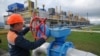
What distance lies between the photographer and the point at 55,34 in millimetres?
2629

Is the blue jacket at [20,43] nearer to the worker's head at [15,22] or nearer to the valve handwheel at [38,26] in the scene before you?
the worker's head at [15,22]

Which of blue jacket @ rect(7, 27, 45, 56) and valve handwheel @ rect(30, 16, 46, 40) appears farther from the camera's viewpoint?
valve handwheel @ rect(30, 16, 46, 40)

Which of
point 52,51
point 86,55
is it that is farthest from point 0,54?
point 86,55

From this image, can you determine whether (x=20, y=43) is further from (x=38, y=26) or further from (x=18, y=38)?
(x=38, y=26)

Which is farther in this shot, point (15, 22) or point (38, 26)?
point (38, 26)

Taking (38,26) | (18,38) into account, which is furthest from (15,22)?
(38,26)

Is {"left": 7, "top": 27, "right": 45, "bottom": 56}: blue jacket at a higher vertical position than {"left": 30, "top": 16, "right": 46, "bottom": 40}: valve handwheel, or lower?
lower

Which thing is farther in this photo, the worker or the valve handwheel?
the valve handwheel

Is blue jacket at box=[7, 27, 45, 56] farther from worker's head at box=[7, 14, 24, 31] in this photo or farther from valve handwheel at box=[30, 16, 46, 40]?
valve handwheel at box=[30, 16, 46, 40]

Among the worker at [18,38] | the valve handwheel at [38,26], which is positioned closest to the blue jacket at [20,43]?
the worker at [18,38]

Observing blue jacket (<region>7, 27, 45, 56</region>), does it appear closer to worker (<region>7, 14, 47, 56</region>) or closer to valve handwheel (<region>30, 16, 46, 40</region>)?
worker (<region>7, 14, 47, 56</region>)

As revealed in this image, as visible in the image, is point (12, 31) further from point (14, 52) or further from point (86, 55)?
point (86, 55)

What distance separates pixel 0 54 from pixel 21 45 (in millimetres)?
4645

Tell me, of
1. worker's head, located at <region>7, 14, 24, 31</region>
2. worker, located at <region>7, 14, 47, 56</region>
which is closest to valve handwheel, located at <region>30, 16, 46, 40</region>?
worker, located at <region>7, 14, 47, 56</region>
